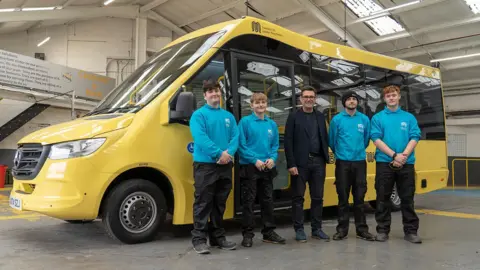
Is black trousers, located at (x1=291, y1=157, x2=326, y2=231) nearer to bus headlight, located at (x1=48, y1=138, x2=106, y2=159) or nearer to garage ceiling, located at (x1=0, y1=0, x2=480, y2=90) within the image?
bus headlight, located at (x1=48, y1=138, x2=106, y2=159)

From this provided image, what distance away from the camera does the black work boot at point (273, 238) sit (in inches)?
186

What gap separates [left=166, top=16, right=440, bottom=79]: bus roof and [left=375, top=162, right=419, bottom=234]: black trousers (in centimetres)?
214

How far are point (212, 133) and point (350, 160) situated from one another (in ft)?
5.78

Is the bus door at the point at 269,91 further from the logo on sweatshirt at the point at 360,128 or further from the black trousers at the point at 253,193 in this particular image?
the logo on sweatshirt at the point at 360,128

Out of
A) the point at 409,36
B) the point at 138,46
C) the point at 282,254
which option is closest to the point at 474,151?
the point at 409,36

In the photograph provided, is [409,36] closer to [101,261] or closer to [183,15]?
[183,15]

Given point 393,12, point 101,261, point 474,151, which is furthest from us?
point 474,151

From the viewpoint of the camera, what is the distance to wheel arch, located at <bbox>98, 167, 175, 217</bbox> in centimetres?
449

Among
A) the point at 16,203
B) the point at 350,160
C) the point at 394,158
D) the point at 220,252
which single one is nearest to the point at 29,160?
the point at 16,203

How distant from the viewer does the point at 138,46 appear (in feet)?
57.9

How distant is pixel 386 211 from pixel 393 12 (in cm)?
944

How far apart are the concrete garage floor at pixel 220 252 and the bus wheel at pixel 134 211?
138 mm

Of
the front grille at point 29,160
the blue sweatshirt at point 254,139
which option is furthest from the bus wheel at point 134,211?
the blue sweatshirt at point 254,139

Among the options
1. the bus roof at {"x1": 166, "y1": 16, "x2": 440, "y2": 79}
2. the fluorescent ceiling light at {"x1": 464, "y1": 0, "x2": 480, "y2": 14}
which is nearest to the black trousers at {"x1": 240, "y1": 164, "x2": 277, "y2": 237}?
the bus roof at {"x1": 166, "y1": 16, "x2": 440, "y2": 79}
